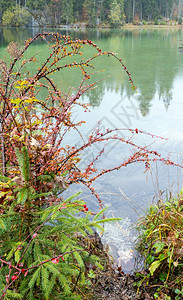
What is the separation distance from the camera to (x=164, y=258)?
185cm

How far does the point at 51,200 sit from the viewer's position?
1.35m

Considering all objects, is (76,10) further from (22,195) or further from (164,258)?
(22,195)

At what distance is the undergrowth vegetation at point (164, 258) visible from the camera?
1.78 m

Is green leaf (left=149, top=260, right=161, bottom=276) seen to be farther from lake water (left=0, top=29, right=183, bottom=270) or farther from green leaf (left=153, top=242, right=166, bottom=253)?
lake water (left=0, top=29, right=183, bottom=270)

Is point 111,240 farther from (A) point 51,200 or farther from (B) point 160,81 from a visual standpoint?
(B) point 160,81

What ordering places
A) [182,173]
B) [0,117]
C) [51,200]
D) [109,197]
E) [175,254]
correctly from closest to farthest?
[51,200] → [0,117] → [175,254] → [109,197] → [182,173]

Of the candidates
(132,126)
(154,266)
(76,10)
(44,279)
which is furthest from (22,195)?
(76,10)

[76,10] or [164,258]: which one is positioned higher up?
[76,10]

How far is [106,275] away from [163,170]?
1.83 metres

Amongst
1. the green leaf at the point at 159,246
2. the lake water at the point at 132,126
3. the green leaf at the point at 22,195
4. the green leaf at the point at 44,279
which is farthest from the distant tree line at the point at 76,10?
the green leaf at the point at 44,279

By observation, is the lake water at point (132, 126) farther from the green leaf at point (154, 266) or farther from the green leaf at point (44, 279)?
the green leaf at point (44, 279)

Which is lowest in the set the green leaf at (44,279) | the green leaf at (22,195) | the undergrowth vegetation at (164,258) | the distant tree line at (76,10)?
the undergrowth vegetation at (164,258)

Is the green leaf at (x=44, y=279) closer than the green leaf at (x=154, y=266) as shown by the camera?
Yes

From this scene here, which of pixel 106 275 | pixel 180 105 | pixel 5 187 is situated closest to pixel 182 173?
pixel 106 275
